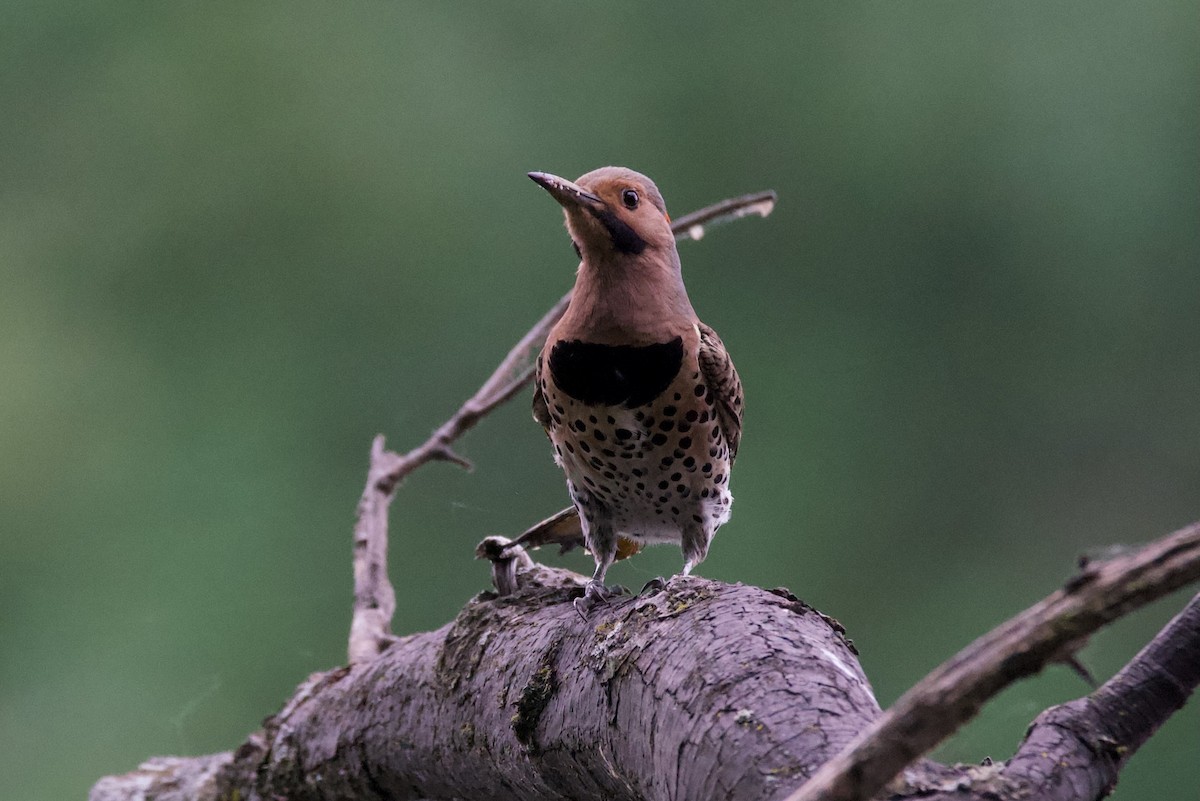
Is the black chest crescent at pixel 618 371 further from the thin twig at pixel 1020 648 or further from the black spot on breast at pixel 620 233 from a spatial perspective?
the thin twig at pixel 1020 648

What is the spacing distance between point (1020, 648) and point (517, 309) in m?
4.15

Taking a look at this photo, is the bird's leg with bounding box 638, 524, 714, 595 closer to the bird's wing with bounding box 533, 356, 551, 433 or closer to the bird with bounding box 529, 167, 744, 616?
the bird with bounding box 529, 167, 744, 616

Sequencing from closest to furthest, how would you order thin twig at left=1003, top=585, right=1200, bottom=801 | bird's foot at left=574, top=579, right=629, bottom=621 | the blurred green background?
thin twig at left=1003, top=585, right=1200, bottom=801 < bird's foot at left=574, top=579, right=629, bottom=621 < the blurred green background

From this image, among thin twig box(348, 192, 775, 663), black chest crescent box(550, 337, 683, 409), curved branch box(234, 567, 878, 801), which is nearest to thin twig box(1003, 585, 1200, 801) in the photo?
curved branch box(234, 567, 878, 801)

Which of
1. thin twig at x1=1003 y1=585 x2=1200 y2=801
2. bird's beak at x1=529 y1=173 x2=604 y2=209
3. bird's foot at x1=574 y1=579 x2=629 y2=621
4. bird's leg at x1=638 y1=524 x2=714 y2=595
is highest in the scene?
bird's beak at x1=529 y1=173 x2=604 y2=209

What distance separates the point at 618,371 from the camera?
194cm

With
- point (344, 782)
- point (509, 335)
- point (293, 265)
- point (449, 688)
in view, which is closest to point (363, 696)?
point (344, 782)

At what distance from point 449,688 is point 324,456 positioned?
10.4 ft

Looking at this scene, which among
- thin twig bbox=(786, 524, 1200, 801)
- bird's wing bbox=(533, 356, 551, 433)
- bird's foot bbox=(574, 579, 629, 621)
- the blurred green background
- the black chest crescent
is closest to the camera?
thin twig bbox=(786, 524, 1200, 801)

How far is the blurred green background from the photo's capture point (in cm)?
439

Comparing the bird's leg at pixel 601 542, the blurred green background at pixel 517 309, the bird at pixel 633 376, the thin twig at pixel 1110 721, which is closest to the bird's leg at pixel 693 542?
the bird at pixel 633 376

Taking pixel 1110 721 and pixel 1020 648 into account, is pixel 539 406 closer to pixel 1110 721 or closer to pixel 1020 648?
pixel 1110 721

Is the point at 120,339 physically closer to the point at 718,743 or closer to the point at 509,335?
the point at 509,335

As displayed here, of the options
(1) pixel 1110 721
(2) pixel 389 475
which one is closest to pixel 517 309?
(2) pixel 389 475
